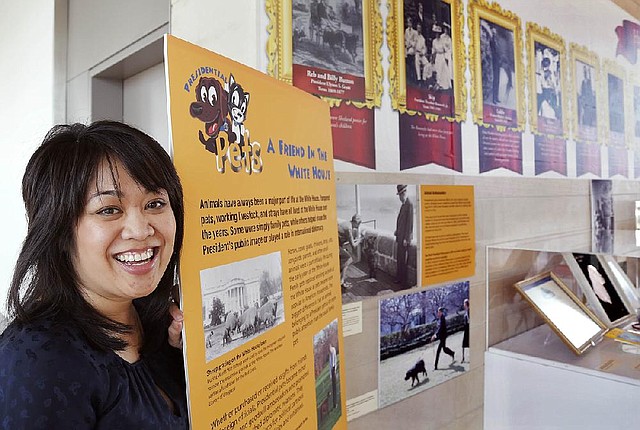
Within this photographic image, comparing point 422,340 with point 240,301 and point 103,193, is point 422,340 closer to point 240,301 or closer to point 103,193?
point 240,301

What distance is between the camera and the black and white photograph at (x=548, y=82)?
9.83 ft

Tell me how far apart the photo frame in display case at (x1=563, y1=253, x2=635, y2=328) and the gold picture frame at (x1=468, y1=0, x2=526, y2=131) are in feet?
2.64

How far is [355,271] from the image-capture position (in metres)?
2.02

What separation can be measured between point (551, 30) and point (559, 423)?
2162 mm

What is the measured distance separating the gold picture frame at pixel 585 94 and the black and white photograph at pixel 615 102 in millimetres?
103

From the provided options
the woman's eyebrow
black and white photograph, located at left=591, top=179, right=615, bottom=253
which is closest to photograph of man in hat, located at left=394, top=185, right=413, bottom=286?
the woman's eyebrow

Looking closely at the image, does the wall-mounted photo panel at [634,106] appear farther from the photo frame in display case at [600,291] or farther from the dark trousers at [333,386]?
the dark trousers at [333,386]

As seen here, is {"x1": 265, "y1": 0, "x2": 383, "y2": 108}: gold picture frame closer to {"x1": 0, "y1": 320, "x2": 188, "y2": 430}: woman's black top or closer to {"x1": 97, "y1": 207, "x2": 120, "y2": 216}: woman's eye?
{"x1": 97, "y1": 207, "x2": 120, "y2": 216}: woman's eye

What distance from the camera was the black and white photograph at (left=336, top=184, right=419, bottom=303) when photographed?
1.99 metres

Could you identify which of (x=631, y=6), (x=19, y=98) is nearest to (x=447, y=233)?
(x=631, y=6)

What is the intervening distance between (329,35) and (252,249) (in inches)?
39.9

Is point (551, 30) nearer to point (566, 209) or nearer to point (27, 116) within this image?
point (566, 209)

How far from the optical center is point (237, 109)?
4.05 feet

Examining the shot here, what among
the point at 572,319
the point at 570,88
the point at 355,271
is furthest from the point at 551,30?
the point at 355,271
